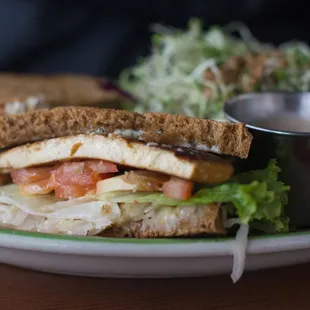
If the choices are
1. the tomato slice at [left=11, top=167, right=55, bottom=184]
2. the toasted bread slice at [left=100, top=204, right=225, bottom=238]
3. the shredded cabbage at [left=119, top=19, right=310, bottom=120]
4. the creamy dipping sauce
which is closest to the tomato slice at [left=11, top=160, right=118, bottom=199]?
the tomato slice at [left=11, top=167, right=55, bottom=184]

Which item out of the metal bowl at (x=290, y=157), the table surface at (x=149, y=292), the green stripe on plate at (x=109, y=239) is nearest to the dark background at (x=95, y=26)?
the metal bowl at (x=290, y=157)

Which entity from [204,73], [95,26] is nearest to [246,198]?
[204,73]

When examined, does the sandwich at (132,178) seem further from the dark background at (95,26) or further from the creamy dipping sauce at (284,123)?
the dark background at (95,26)

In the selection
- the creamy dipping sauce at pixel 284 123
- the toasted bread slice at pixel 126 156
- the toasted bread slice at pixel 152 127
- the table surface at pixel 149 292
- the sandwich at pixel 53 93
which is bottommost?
the table surface at pixel 149 292

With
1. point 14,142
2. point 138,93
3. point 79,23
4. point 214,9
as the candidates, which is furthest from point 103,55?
point 14,142

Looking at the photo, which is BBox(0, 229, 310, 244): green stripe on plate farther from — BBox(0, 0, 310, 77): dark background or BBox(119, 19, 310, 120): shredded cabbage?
BBox(0, 0, 310, 77): dark background

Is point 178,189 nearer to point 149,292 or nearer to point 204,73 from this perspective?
point 149,292

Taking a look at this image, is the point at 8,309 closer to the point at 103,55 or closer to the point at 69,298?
the point at 69,298
